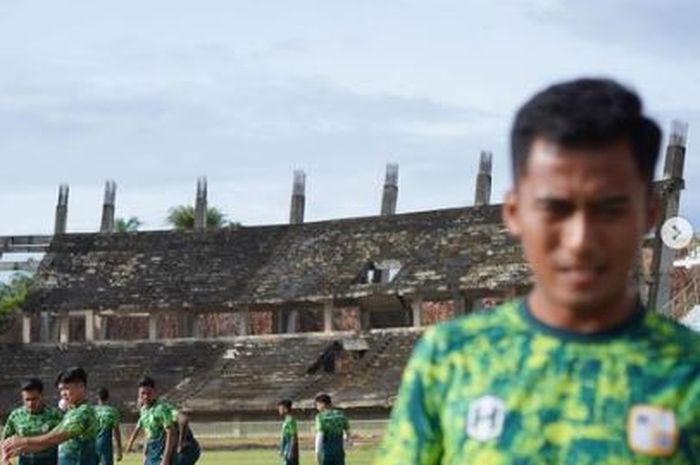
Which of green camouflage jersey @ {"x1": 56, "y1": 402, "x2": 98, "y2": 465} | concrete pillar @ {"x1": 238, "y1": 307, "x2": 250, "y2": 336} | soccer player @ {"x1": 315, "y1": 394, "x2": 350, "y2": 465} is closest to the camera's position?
green camouflage jersey @ {"x1": 56, "y1": 402, "x2": 98, "y2": 465}

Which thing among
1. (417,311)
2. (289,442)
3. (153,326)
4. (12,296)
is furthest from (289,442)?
(12,296)

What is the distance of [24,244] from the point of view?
81.4 m

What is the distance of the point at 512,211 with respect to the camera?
4.12 m

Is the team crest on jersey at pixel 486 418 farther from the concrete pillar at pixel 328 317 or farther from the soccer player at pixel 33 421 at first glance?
the concrete pillar at pixel 328 317

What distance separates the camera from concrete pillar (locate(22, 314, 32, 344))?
247 ft

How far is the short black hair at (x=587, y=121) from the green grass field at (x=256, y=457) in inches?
1524

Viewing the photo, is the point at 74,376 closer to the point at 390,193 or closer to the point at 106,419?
the point at 106,419

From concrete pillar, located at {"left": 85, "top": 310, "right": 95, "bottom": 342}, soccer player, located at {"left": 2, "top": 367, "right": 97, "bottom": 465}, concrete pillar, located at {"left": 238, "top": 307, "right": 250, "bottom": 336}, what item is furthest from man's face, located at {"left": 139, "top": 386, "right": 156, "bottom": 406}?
concrete pillar, located at {"left": 85, "top": 310, "right": 95, "bottom": 342}

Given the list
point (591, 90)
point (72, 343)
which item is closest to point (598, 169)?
point (591, 90)

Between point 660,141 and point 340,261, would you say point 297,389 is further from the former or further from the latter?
point 660,141

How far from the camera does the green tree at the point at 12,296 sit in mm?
76125

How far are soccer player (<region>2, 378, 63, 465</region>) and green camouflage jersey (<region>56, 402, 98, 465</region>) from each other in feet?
0.88

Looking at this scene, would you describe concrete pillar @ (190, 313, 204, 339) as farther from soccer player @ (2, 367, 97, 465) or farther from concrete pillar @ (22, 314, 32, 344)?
soccer player @ (2, 367, 97, 465)

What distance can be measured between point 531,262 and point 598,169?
237 mm
